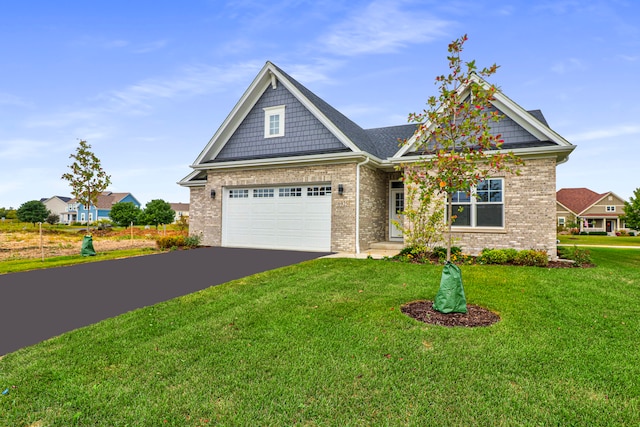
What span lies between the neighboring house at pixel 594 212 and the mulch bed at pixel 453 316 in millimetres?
47307

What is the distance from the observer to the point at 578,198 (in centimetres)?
4634

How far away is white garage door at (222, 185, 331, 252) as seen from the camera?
12820mm

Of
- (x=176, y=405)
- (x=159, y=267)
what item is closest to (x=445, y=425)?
(x=176, y=405)

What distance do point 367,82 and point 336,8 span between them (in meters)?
5.41

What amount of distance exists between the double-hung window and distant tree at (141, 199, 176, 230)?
125 feet

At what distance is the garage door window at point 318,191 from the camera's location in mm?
12773

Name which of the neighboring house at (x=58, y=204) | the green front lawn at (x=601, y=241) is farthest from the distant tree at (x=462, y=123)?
the neighboring house at (x=58, y=204)

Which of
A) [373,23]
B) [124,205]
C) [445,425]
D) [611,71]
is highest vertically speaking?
[373,23]

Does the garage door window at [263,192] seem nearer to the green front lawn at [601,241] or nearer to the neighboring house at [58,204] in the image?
the green front lawn at [601,241]

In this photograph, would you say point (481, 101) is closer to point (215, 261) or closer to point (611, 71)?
point (215, 261)

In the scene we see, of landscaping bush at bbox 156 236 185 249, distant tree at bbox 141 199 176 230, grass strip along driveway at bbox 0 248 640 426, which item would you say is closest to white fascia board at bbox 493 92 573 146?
grass strip along driveway at bbox 0 248 640 426

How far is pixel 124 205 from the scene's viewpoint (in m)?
41.1

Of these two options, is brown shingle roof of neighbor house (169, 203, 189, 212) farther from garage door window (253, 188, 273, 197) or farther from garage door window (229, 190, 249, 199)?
garage door window (253, 188, 273, 197)

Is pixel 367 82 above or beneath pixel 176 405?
above
